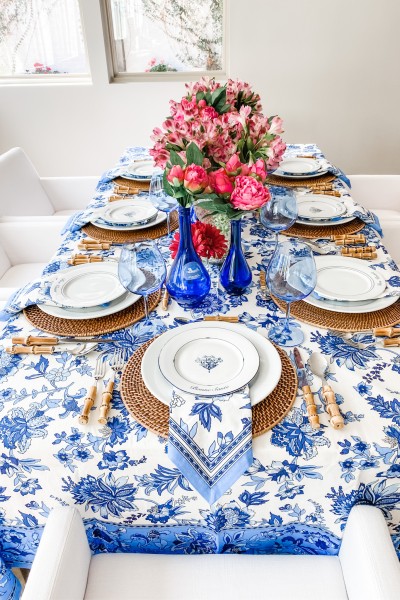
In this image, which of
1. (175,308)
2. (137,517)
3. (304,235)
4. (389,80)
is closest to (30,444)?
(137,517)

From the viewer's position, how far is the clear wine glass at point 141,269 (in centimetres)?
92

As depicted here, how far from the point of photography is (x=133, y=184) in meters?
1.82

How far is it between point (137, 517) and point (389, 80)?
3.25 meters

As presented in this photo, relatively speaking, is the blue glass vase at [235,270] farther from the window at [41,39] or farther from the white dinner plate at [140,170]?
the window at [41,39]

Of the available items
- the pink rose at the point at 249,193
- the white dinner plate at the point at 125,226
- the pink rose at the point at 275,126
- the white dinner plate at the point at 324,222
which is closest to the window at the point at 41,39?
the white dinner plate at the point at 125,226

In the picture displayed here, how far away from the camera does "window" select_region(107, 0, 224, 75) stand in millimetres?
3035

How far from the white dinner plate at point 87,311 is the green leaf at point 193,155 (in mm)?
341

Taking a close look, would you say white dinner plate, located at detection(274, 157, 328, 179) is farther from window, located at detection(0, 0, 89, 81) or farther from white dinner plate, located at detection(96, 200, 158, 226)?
window, located at detection(0, 0, 89, 81)

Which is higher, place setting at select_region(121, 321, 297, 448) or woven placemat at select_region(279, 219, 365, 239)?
woven placemat at select_region(279, 219, 365, 239)

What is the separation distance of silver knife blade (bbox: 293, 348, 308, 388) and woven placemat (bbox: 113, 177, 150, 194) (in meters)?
1.10

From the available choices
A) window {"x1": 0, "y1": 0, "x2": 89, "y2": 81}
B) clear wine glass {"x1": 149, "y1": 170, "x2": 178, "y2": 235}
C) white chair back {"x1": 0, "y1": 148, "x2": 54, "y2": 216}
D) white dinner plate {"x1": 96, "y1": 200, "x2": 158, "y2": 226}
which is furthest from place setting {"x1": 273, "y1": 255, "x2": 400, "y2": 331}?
window {"x1": 0, "y1": 0, "x2": 89, "y2": 81}

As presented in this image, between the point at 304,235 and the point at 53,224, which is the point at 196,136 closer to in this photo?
the point at 304,235

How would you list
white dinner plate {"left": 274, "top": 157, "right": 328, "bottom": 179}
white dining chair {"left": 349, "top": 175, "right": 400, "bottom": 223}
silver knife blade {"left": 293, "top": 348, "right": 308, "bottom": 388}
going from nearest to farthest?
silver knife blade {"left": 293, "top": 348, "right": 308, "bottom": 388} → white dinner plate {"left": 274, "top": 157, "right": 328, "bottom": 179} → white dining chair {"left": 349, "top": 175, "right": 400, "bottom": 223}

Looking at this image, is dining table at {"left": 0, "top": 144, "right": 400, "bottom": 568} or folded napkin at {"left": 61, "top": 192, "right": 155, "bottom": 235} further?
folded napkin at {"left": 61, "top": 192, "right": 155, "bottom": 235}
